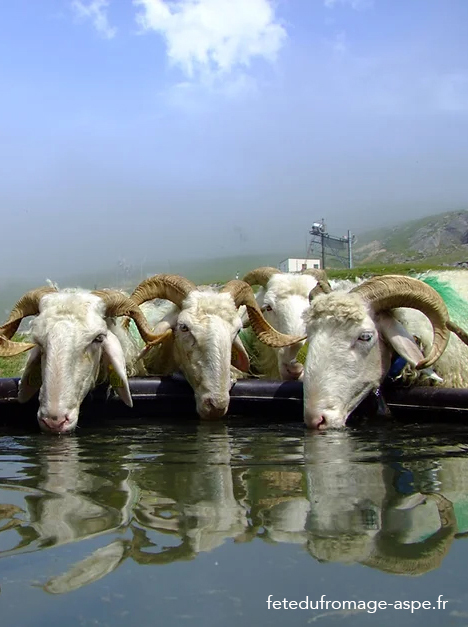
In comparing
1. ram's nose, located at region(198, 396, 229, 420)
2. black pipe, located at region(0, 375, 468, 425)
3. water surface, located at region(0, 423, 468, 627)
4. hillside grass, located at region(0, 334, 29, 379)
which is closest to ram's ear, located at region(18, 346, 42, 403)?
black pipe, located at region(0, 375, 468, 425)

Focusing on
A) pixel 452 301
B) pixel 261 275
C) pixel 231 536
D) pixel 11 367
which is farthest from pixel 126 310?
pixel 11 367

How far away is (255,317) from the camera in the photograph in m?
8.68

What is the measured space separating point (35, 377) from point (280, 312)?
3.43 m

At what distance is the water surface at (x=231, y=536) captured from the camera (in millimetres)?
2336

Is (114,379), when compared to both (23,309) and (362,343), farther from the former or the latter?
(362,343)

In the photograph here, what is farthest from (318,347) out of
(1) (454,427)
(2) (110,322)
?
(2) (110,322)

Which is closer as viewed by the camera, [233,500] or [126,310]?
[233,500]

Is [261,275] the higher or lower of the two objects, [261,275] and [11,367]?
the higher

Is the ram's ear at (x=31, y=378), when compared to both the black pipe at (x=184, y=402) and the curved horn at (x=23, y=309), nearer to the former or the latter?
the black pipe at (x=184, y=402)

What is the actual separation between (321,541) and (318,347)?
3.96 meters

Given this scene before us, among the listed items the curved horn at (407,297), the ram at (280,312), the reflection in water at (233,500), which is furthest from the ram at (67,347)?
the curved horn at (407,297)

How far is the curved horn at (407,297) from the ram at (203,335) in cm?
122

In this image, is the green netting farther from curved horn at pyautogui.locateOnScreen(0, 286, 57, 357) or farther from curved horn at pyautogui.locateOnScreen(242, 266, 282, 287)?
curved horn at pyautogui.locateOnScreen(0, 286, 57, 357)

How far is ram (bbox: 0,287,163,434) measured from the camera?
6.52 metres
